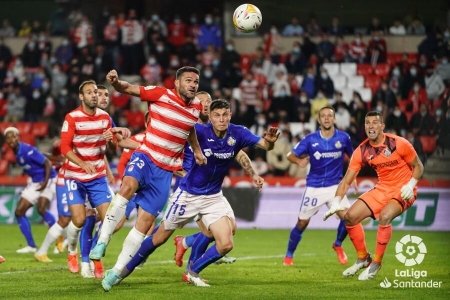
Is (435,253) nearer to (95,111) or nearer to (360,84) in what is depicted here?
(95,111)

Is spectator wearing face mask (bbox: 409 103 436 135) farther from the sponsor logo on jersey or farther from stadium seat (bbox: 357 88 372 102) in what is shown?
the sponsor logo on jersey

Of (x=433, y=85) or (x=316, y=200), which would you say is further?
(x=433, y=85)

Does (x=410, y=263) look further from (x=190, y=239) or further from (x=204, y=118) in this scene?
(x=204, y=118)

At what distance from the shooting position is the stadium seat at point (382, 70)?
83.2 ft

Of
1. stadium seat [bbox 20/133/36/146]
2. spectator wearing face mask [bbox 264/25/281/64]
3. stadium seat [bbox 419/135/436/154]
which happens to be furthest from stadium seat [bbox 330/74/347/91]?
stadium seat [bbox 20/133/36/146]

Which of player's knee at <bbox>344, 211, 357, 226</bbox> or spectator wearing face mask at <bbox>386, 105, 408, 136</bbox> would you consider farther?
spectator wearing face mask at <bbox>386, 105, 408, 136</bbox>

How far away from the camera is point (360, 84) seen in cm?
2541

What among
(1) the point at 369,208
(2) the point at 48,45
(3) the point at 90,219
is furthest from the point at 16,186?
(1) the point at 369,208

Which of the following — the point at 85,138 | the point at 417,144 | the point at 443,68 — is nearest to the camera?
the point at 85,138

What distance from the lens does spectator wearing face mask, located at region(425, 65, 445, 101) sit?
2339 centimetres

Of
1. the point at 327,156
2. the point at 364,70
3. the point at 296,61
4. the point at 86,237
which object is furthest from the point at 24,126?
the point at 86,237

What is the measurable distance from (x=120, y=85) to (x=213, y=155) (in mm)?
1441

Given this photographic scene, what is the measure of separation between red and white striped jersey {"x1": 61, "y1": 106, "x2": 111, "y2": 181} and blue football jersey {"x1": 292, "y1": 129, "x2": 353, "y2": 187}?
11.5 feet

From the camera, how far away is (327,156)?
1376 centimetres
